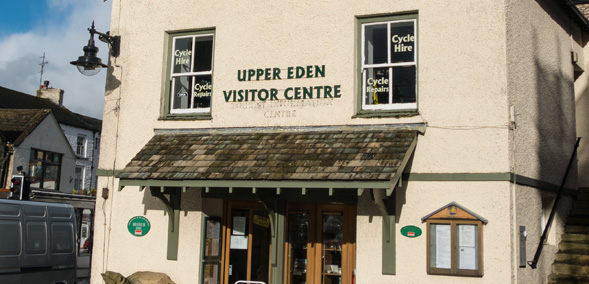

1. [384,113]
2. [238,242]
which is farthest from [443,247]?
[238,242]

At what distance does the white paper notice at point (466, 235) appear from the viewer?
Result: 10.1 meters

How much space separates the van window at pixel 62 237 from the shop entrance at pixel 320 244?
170 inches

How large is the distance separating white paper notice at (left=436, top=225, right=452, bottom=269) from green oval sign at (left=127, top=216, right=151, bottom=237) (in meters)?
5.43

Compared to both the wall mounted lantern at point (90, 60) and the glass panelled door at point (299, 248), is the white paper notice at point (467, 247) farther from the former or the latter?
the wall mounted lantern at point (90, 60)

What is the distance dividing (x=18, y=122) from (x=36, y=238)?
23990 mm

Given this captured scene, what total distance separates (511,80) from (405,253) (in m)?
3.30

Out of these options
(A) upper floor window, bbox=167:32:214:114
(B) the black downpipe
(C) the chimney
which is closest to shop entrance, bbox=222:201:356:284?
(A) upper floor window, bbox=167:32:214:114

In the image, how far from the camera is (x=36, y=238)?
37.6 ft

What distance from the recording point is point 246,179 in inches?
404

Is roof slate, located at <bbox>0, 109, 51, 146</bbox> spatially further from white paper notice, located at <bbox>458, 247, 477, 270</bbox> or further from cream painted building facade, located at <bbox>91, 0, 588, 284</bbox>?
white paper notice, located at <bbox>458, 247, 477, 270</bbox>

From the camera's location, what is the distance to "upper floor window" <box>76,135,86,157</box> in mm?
40594

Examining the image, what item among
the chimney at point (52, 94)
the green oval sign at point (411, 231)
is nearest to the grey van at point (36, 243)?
the green oval sign at point (411, 231)

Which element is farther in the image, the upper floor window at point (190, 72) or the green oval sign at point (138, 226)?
the upper floor window at point (190, 72)

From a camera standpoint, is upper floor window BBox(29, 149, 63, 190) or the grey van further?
upper floor window BBox(29, 149, 63, 190)
